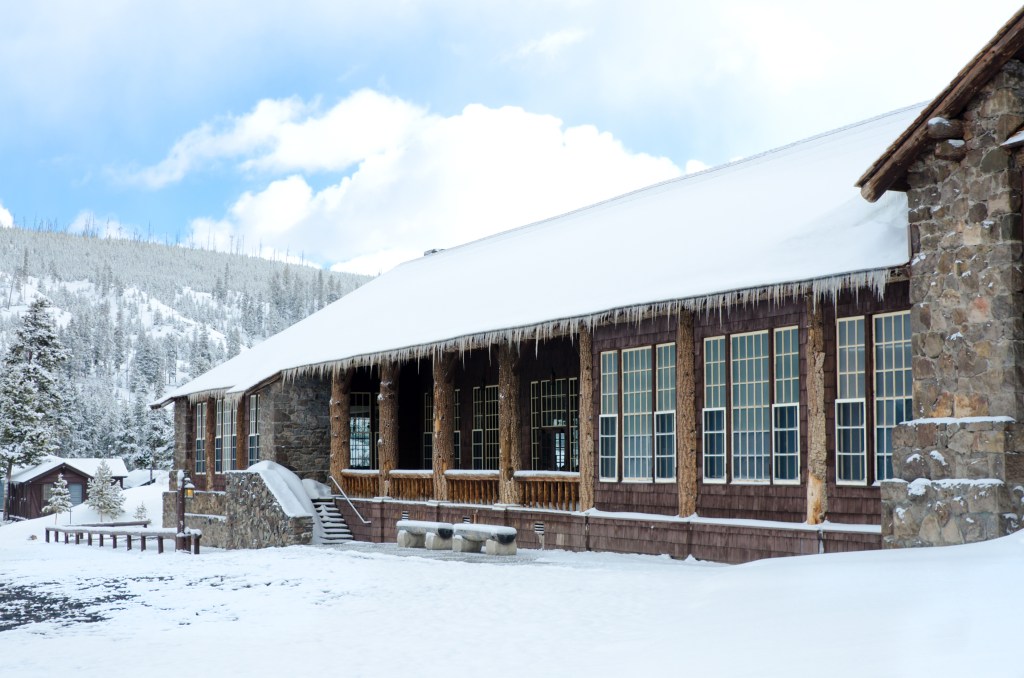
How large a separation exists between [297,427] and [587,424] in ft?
38.9

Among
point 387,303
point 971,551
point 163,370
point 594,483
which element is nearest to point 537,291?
point 594,483

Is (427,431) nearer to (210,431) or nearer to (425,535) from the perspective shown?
(425,535)

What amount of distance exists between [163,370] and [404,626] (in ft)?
514

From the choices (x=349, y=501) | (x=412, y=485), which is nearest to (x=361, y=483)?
(x=349, y=501)

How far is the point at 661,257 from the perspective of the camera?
19.1 meters

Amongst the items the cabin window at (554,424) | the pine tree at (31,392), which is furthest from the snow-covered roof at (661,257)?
the pine tree at (31,392)

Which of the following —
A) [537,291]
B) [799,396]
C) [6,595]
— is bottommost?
[6,595]

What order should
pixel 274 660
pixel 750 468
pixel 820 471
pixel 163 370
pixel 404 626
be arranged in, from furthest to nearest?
pixel 163 370 < pixel 750 468 < pixel 820 471 < pixel 404 626 < pixel 274 660

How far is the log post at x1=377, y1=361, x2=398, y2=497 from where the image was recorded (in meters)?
26.0

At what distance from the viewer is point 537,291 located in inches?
851

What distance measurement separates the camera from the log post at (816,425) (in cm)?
1527

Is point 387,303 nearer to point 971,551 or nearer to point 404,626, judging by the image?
point 404,626

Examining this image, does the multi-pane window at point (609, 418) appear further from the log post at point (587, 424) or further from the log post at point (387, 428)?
the log post at point (387, 428)

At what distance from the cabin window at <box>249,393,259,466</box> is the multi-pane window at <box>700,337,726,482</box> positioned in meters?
17.2
